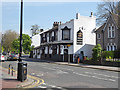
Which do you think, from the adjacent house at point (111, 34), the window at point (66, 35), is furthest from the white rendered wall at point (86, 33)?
the adjacent house at point (111, 34)

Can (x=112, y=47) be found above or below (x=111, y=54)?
above

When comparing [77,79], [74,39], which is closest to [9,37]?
[74,39]

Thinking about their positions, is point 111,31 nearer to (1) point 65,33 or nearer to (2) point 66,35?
(2) point 66,35

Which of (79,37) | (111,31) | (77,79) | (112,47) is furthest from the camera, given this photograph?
(79,37)

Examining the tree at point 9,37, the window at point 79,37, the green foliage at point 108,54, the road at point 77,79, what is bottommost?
the road at point 77,79

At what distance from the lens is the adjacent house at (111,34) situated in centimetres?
3003

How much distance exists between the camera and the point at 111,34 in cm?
3103

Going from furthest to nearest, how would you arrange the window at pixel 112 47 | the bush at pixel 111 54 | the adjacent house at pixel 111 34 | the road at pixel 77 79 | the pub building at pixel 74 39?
1. the pub building at pixel 74 39
2. the window at pixel 112 47
3. the adjacent house at pixel 111 34
4. the bush at pixel 111 54
5. the road at pixel 77 79

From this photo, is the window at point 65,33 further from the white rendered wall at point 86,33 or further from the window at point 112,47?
the window at point 112,47

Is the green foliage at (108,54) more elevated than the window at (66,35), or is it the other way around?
the window at (66,35)

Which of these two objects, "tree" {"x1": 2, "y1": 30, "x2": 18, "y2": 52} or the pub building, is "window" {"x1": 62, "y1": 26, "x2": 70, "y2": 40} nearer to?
the pub building

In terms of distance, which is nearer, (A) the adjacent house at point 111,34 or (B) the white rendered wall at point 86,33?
(A) the adjacent house at point 111,34

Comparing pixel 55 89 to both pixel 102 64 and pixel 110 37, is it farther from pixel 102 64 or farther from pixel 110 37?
pixel 110 37

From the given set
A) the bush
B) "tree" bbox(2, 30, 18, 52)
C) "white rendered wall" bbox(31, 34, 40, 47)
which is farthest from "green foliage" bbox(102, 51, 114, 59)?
"tree" bbox(2, 30, 18, 52)
